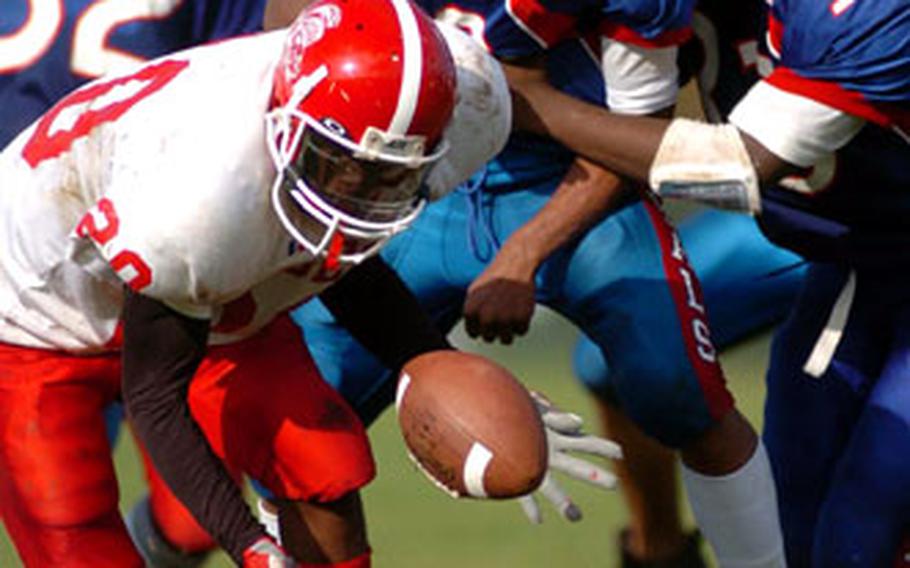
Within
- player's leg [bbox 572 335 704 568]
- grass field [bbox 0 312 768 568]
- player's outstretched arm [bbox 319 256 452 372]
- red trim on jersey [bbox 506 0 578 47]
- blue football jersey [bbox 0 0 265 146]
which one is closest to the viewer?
player's outstretched arm [bbox 319 256 452 372]

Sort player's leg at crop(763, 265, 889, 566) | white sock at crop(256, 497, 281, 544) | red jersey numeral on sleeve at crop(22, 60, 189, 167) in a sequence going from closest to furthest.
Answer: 1. red jersey numeral on sleeve at crop(22, 60, 189, 167)
2. player's leg at crop(763, 265, 889, 566)
3. white sock at crop(256, 497, 281, 544)

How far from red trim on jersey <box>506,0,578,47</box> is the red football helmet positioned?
546mm

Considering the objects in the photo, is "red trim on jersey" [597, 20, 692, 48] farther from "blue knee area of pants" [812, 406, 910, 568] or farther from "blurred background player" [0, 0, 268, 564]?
"blurred background player" [0, 0, 268, 564]

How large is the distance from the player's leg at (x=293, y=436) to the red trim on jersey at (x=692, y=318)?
0.66 metres

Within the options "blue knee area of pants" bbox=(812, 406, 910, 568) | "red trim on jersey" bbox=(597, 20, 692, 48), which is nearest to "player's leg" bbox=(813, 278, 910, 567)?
"blue knee area of pants" bbox=(812, 406, 910, 568)

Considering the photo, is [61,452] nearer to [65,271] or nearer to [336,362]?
[65,271]

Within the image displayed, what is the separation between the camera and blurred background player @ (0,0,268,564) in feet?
14.4

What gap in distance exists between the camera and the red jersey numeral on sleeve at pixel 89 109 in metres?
3.40

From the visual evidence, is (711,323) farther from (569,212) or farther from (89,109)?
(89,109)

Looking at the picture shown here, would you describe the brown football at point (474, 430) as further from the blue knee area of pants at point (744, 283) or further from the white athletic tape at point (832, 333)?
the blue knee area of pants at point (744, 283)

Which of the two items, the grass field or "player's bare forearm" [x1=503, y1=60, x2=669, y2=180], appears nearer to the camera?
"player's bare forearm" [x1=503, y1=60, x2=669, y2=180]

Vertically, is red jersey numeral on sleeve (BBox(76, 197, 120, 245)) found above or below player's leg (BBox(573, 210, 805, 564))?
above

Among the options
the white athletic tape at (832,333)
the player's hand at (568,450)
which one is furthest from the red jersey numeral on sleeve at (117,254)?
the white athletic tape at (832,333)

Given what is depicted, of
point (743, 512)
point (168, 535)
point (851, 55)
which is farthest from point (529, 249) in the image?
point (168, 535)
